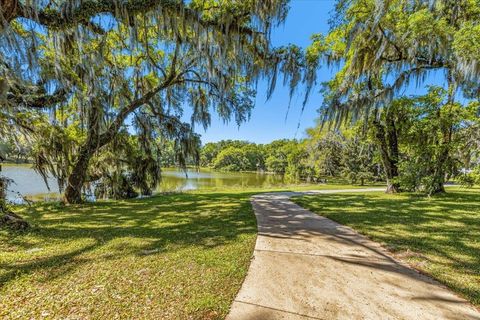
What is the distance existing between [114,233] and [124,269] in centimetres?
187

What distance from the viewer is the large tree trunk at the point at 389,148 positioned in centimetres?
1118

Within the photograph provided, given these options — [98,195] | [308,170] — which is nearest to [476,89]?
[98,195]

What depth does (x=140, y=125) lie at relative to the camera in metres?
9.18

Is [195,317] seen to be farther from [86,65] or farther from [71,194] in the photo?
[71,194]

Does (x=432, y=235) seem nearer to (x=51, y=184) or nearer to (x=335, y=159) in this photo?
(x=335, y=159)

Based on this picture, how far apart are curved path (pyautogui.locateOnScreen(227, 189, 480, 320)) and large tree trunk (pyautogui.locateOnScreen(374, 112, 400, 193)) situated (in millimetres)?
9042

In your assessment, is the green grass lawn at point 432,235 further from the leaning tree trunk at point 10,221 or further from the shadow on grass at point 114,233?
the leaning tree trunk at point 10,221

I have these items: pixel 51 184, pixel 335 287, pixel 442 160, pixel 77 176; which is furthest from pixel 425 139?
pixel 51 184

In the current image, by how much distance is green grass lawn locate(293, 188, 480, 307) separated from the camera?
2.88 meters

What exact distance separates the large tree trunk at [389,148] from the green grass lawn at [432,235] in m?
3.77

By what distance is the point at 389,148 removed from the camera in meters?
11.5

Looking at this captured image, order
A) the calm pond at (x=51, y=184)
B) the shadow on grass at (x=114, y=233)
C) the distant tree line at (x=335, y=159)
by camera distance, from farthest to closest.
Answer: the distant tree line at (x=335, y=159), the calm pond at (x=51, y=184), the shadow on grass at (x=114, y=233)

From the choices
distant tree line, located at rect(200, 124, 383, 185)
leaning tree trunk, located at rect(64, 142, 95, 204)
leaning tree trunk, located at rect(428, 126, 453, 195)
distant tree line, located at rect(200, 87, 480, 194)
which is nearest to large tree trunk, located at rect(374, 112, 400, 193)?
distant tree line, located at rect(200, 87, 480, 194)

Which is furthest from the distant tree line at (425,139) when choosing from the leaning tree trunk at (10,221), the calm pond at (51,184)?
the calm pond at (51,184)
